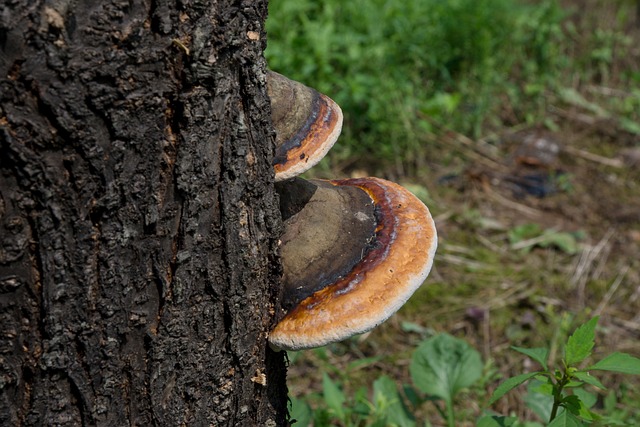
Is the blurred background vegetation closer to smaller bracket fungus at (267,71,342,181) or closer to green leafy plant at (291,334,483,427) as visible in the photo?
green leafy plant at (291,334,483,427)

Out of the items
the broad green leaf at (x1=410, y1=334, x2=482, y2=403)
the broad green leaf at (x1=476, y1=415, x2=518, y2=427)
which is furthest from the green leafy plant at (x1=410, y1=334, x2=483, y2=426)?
the broad green leaf at (x1=476, y1=415, x2=518, y2=427)

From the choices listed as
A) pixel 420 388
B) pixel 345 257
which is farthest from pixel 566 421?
pixel 420 388

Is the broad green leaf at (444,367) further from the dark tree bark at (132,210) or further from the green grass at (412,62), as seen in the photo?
the green grass at (412,62)

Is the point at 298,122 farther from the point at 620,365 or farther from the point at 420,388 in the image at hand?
the point at 420,388

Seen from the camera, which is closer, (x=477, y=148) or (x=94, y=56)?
(x=94, y=56)

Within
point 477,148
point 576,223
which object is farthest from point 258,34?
point 477,148

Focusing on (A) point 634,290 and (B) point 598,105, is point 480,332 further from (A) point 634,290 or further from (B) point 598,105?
(B) point 598,105


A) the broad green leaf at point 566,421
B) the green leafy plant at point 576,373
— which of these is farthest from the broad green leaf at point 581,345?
the broad green leaf at point 566,421

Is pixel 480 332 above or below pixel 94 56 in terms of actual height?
below
